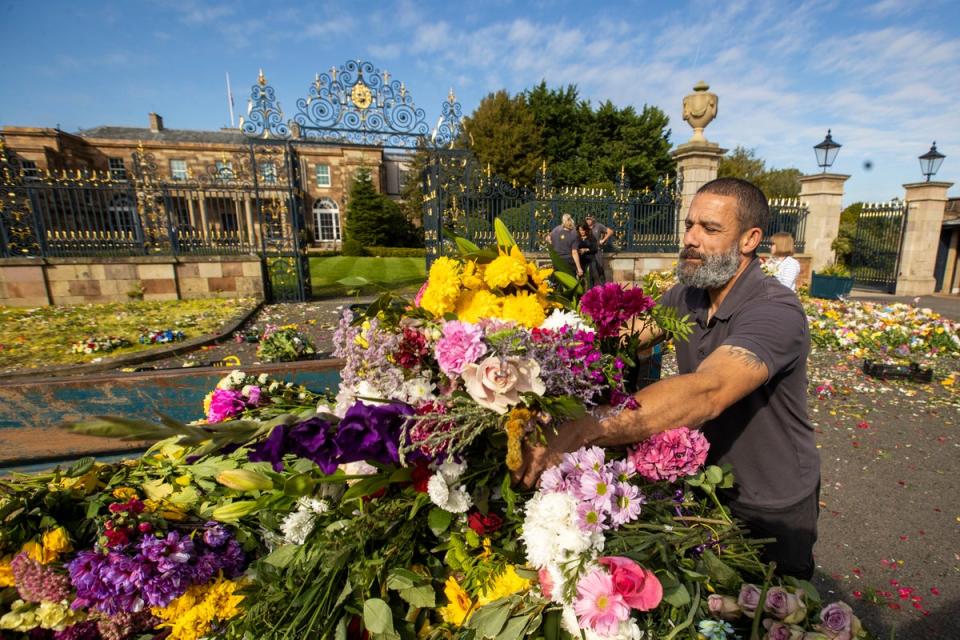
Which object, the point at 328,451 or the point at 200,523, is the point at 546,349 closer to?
the point at 328,451

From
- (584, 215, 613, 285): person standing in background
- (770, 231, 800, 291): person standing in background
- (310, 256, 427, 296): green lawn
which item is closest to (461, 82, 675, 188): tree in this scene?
(310, 256, 427, 296): green lawn

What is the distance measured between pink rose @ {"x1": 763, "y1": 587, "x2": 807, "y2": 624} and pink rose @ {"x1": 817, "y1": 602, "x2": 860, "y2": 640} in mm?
41

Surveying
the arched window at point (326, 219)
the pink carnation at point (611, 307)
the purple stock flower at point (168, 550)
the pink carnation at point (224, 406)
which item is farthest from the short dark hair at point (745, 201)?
the arched window at point (326, 219)

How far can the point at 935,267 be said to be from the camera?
15.9 metres

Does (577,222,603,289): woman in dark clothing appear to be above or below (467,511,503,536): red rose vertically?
above

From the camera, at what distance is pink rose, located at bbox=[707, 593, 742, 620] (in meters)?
1.06

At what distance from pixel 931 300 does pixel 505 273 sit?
1874 centimetres

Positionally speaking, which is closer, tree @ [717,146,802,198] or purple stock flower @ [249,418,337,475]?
purple stock flower @ [249,418,337,475]

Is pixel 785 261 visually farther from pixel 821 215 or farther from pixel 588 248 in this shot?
pixel 821 215

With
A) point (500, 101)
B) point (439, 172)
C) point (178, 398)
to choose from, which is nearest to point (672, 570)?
point (178, 398)

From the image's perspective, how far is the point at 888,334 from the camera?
854 cm

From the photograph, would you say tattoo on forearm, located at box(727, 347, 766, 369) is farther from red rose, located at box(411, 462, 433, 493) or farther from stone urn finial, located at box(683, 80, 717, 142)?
stone urn finial, located at box(683, 80, 717, 142)

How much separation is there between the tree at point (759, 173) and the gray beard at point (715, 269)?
3412cm

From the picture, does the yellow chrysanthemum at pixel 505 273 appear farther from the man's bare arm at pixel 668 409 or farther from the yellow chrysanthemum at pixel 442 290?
the man's bare arm at pixel 668 409
